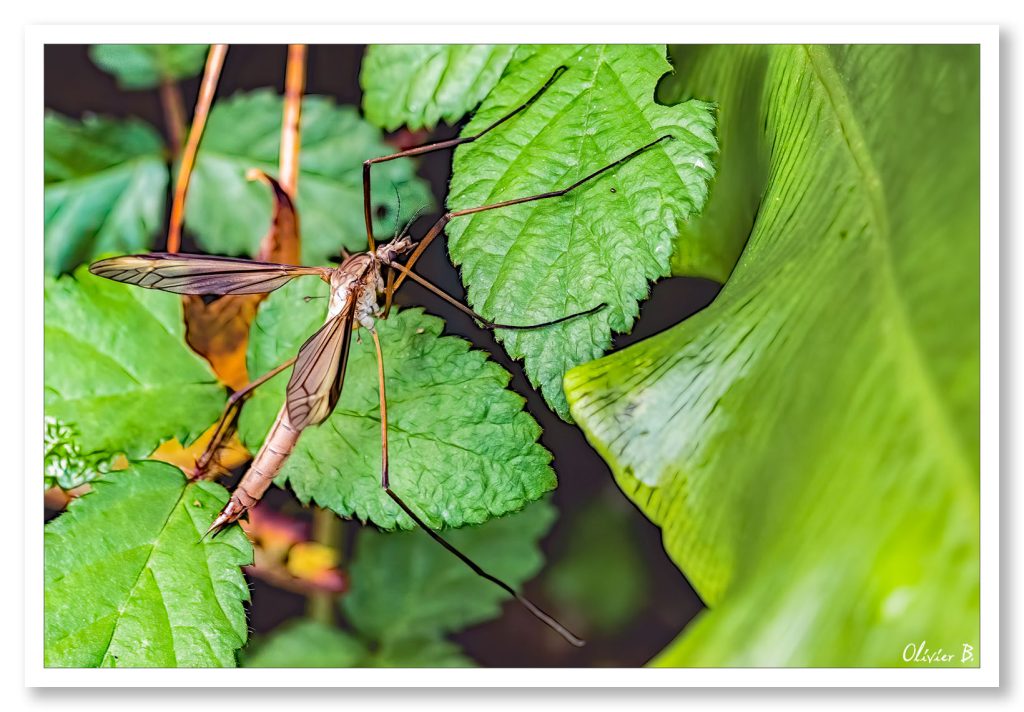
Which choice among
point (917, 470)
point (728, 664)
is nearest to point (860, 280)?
point (917, 470)

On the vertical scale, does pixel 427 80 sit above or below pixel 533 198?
above

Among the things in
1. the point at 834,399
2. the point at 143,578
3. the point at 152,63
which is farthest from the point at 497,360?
the point at 152,63

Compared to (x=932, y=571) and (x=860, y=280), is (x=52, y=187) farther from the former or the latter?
(x=932, y=571)

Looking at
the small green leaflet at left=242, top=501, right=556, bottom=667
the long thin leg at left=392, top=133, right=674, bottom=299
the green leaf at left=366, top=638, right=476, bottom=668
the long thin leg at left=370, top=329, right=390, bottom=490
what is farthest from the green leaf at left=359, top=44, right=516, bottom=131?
the green leaf at left=366, top=638, right=476, bottom=668

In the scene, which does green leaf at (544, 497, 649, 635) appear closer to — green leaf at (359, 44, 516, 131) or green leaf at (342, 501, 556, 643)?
green leaf at (342, 501, 556, 643)
